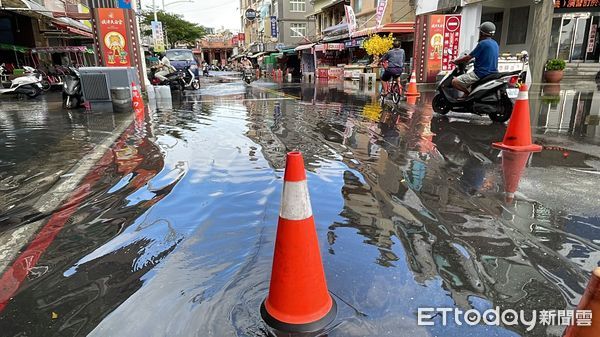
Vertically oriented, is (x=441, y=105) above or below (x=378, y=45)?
below

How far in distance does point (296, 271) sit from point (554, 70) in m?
19.9

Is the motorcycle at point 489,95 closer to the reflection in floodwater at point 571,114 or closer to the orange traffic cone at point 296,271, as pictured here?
the reflection in floodwater at point 571,114

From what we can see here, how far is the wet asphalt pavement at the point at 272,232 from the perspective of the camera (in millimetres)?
2322

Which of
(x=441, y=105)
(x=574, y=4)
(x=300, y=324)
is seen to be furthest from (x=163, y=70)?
(x=574, y=4)

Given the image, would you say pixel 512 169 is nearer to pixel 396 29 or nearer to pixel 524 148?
pixel 524 148

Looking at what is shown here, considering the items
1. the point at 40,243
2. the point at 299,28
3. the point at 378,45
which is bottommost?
the point at 40,243

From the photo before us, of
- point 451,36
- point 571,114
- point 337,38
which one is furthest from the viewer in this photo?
point 337,38

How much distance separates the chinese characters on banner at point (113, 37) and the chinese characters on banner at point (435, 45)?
39.9 ft

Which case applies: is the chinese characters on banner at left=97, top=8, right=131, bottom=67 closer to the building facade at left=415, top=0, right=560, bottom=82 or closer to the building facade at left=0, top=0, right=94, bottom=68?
the building facade at left=0, top=0, right=94, bottom=68

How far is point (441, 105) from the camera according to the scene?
363 inches

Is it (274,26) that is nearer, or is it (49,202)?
(49,202)

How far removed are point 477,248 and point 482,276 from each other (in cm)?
41

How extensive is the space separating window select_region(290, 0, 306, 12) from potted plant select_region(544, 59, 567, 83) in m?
41.7

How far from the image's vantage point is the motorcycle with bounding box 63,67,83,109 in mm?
11414
